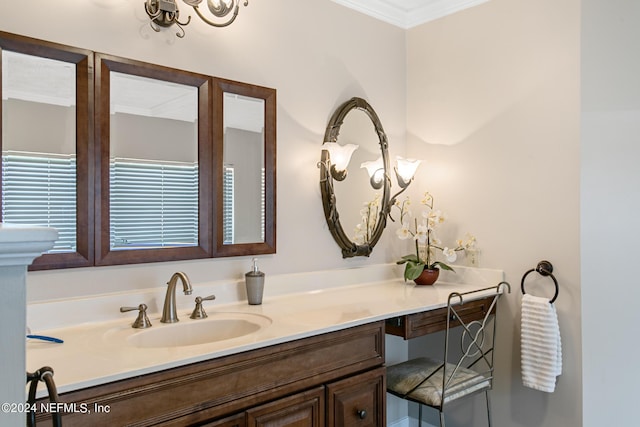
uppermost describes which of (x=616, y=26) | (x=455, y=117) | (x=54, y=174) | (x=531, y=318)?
(x=616, y=26)

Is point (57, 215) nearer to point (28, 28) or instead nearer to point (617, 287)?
point (28, 28)

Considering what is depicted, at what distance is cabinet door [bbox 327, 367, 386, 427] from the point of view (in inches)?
68.9

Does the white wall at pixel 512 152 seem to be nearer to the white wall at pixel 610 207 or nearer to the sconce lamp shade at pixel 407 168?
the white wall at pixel 610 207

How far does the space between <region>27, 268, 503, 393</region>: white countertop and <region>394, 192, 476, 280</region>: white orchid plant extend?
113mm

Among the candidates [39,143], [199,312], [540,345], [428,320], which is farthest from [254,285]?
[540,345]

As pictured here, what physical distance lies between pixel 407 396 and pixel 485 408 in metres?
0.69

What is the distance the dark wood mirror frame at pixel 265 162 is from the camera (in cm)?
205

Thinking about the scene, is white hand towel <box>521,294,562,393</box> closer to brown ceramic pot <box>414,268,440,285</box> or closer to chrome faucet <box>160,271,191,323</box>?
brown ceramic pot <box>414,268,440,285</box>

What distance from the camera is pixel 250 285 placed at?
6.80 ft

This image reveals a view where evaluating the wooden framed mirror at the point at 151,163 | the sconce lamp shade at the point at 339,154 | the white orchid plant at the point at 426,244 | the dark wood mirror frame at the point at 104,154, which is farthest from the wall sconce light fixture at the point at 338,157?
the wooden framed mirror at the point at 151,163

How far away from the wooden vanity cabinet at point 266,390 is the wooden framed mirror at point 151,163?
2.11 feet

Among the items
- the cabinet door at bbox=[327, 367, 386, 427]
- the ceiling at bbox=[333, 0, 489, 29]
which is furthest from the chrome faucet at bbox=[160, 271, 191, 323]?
the ceiling at bbox=[333, 0, 489, 29]

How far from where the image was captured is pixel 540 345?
2.25 metres

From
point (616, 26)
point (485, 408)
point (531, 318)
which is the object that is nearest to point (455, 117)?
point (616, 26)
